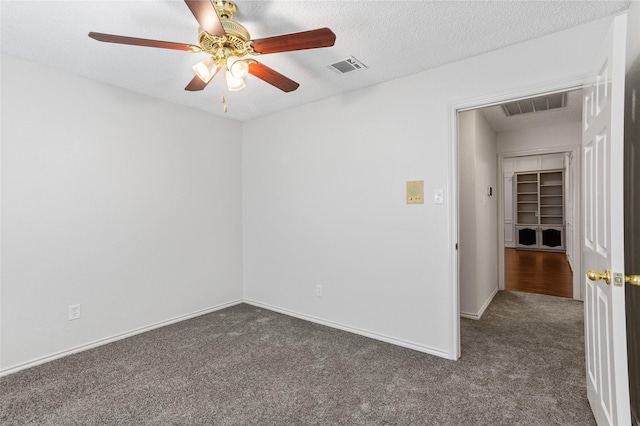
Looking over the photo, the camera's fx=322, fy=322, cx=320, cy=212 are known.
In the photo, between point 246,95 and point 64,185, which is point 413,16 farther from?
point 64,185

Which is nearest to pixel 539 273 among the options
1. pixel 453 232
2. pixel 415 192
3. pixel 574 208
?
pixel 574 208

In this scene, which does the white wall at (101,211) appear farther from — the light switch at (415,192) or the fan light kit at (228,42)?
the light switch at (415,192)

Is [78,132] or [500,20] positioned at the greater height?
[500,20]

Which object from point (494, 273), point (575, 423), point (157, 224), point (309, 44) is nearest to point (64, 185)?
point (157, 224)

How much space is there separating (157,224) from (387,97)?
102 inches

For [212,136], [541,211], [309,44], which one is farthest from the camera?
[541,211]

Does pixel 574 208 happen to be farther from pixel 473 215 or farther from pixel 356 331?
pixel 356 331

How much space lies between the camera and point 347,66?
2.56 m

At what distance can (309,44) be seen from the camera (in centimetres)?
167

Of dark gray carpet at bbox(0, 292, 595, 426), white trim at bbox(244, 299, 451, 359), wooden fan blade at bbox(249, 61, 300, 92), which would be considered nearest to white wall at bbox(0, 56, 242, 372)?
dark gray carpet at bbox(0, 292, 595, 426)

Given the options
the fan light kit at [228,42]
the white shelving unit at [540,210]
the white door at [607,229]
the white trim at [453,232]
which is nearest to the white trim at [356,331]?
the white trim at [453,232]

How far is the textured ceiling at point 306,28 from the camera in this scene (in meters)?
1.83

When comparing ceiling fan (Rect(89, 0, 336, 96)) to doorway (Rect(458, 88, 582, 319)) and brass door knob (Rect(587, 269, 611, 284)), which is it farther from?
doorway (Rect(458, 88, 582, 319))

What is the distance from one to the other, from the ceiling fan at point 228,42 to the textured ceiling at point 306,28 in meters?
0.16
